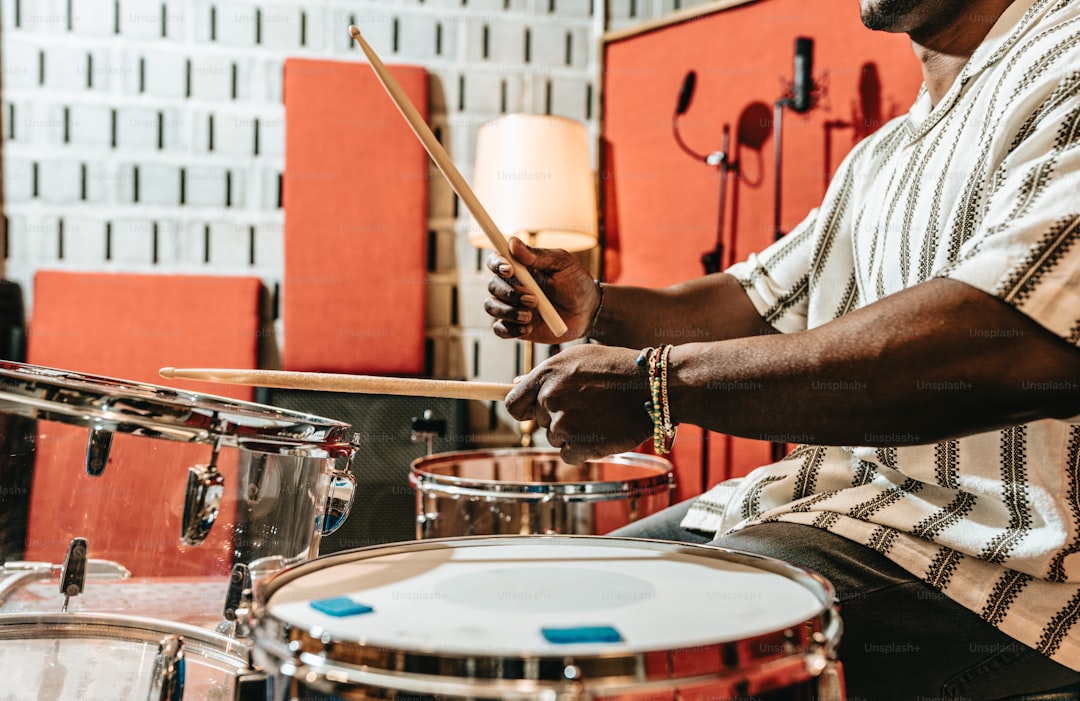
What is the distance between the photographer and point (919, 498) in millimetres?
916

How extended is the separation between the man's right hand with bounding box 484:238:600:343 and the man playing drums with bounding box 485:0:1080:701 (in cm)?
35

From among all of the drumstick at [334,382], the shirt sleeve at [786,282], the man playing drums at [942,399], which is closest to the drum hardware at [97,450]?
the drumstick at [334,382]

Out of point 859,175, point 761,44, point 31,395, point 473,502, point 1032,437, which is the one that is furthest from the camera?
point 761,44

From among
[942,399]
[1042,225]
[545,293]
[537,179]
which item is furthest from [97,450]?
[537,179]

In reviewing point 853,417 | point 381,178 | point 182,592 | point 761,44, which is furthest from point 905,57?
point 182,592

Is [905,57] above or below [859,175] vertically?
above

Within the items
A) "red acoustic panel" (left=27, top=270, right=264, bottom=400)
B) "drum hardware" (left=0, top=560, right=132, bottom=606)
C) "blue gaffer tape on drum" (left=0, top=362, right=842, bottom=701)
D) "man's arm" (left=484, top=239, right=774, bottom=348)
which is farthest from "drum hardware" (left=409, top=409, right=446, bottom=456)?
"drum hardware" (left=0, top=560, right=132, bottom=606)

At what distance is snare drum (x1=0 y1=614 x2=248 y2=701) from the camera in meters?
0.86

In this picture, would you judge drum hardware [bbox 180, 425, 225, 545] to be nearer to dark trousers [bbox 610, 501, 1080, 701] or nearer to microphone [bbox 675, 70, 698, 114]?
dark trousers [bbox 610, 501, 1080, 701]

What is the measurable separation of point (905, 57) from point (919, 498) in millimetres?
1654

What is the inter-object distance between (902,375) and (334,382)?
1.95 feet

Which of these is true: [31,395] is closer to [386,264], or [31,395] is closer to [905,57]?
[386,264]

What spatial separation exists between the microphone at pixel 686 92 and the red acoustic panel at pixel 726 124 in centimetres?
4

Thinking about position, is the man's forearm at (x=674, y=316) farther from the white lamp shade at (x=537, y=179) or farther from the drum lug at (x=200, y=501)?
the white lamp shade at (x=537, y=179)
